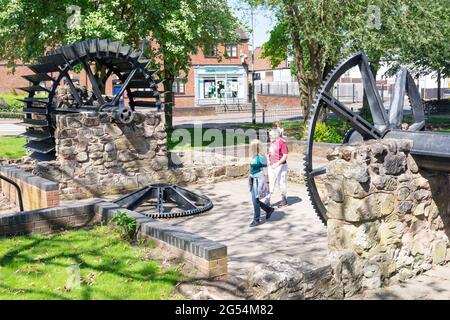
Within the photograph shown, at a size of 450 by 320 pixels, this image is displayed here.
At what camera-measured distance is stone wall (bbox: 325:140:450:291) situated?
6609 millimetres

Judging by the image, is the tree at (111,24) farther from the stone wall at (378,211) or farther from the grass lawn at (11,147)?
the stone wall at (378,211)

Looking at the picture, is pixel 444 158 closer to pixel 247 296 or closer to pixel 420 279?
pixel 420 279

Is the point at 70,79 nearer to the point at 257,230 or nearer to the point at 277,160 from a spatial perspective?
the point at 277,160

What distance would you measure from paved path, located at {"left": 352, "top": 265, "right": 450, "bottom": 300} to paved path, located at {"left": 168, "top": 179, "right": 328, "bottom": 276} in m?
0.77

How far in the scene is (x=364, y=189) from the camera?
661cm

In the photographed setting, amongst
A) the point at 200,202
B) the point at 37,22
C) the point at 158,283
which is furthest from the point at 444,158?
the point at 37,22

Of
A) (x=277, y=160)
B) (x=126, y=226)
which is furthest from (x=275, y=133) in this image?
(x=126, y=226)

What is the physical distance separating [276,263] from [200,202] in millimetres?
5596

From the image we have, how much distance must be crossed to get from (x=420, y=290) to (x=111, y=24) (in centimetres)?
1418

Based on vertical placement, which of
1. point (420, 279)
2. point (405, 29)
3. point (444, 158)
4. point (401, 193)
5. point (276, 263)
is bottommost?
point (420, 279)

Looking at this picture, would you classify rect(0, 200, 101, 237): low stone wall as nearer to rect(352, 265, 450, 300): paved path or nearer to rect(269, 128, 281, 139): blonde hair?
rect(269, 128, 281, 139): blonde hair

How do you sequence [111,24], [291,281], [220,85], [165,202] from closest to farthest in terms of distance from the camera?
1. [291,281]
2. [165,202]
3. [111,24]
4. [220,85]

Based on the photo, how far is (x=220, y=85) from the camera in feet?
154

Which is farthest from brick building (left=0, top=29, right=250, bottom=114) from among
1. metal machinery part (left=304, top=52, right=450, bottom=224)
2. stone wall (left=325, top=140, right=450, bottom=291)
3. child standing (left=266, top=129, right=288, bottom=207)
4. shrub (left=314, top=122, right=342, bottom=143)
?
stone wall (left=325, top=140, right=450, bottom=291)
